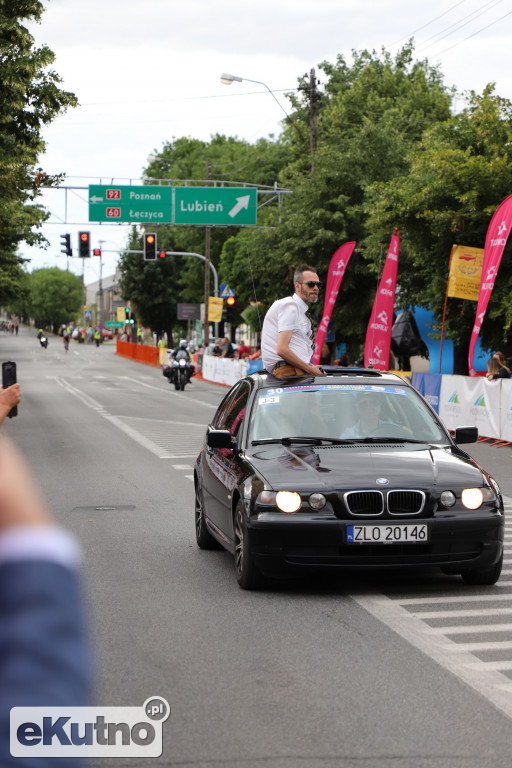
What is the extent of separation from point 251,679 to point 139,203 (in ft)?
143

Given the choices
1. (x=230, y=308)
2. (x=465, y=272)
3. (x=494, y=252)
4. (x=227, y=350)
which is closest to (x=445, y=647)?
(x=494, y=252)

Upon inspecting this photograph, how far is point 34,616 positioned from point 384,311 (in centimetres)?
2405

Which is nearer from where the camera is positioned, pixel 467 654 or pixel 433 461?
pixel 467 654

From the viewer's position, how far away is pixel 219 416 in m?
9.90

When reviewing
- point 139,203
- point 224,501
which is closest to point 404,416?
point 224,501

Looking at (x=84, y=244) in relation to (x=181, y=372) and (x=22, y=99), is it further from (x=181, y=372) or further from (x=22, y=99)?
(x=22, y=99)

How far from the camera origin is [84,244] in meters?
48.7

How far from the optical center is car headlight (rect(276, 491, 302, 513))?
7273 millimetres

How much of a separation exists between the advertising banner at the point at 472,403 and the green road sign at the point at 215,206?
26052 millimetres

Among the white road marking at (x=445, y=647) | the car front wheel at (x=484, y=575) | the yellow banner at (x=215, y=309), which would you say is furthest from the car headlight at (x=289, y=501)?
the yellow banner at (x=215, y=309)

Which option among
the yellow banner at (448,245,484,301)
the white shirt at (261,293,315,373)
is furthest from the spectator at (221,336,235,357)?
the white shirt at (261,293,315,373)

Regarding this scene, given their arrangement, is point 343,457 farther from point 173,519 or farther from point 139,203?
point 139,203

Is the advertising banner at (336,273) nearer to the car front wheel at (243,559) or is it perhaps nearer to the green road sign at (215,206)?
the green road sign at (215,206)

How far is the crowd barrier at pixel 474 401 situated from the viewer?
20.1 m
